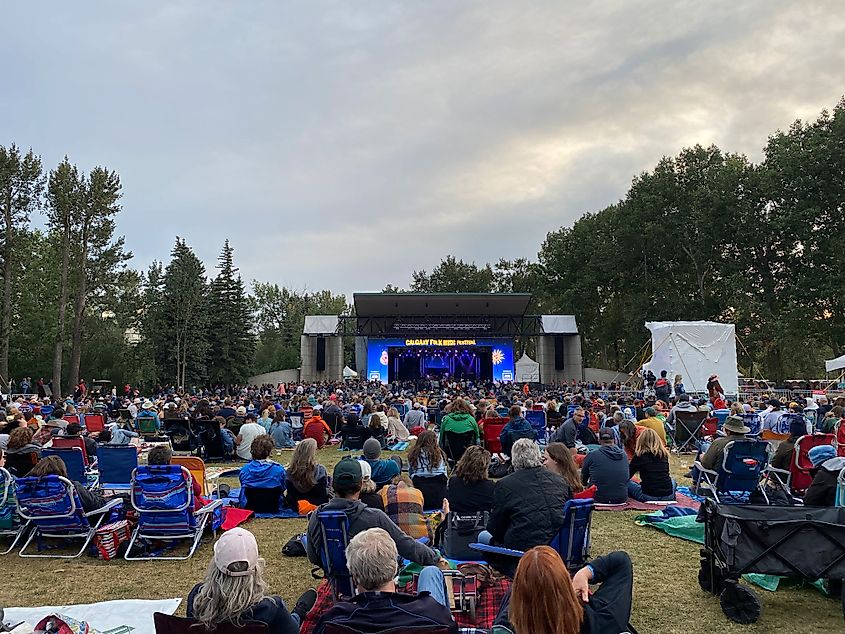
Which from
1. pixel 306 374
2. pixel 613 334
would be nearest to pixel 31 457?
pixel 306 374

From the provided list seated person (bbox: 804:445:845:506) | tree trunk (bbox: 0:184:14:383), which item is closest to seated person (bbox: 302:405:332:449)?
A: seated person (bbox: 804:445:845:506)

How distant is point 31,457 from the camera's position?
21.5 ft

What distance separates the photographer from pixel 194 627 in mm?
2256

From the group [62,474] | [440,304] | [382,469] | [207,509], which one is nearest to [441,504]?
[382,469]

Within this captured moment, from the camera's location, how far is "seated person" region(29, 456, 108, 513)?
17.2 feet

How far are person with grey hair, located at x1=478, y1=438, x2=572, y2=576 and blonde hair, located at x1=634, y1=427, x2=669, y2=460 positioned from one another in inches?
129

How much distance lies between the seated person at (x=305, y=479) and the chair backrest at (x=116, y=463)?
5.96 feet

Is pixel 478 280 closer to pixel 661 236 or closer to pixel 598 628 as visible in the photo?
pixel 661 236

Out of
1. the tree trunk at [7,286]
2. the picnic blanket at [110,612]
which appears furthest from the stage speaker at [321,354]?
the picnic blanket at [110,612]

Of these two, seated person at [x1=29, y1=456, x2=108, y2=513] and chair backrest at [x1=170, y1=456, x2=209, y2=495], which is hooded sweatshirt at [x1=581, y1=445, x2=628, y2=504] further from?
seated person at [x1=29, y1=456, x2=108, y2=513]

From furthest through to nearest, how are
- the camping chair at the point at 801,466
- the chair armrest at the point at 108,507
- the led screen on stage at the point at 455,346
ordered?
the led screen on stage at the point at 455,346 < the camping chair at the point at 801,466 < the chair armrest at the point at 108,507

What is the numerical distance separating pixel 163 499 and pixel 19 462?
216 centimetres

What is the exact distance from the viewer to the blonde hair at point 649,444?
7.00 metres

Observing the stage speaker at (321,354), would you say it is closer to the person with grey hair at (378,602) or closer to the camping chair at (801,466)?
the camping chair at (801,466)
